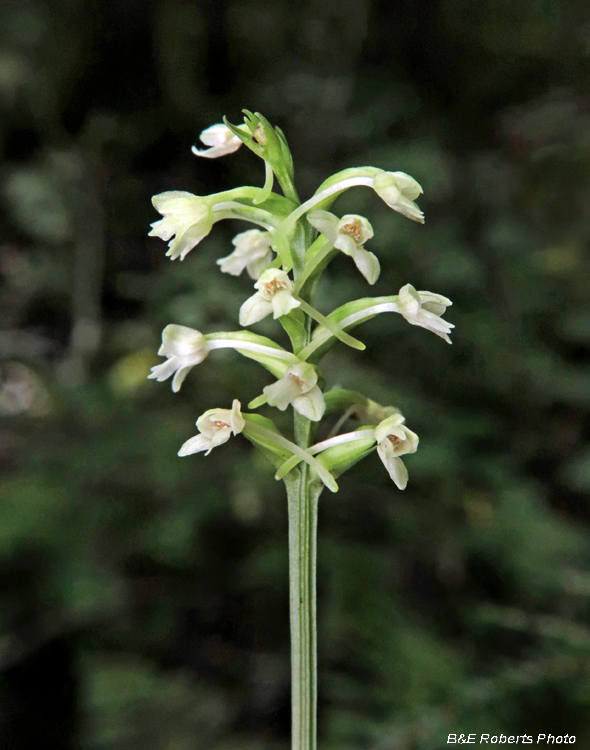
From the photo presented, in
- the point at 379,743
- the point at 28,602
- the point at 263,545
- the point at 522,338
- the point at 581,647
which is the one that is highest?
the point at 522,338

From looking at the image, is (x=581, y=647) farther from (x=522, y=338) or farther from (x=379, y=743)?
(x=522, y=338)

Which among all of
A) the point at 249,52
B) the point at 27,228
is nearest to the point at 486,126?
the point at 249,52

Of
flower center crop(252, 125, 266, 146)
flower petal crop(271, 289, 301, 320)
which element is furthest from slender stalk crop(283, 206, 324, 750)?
flower center crop(252, 125, 266, 146)

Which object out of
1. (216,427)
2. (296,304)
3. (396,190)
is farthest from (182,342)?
(396,190)

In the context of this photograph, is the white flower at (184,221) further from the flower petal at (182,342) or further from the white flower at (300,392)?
the white flower at (300,392)

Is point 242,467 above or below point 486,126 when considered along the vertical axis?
below

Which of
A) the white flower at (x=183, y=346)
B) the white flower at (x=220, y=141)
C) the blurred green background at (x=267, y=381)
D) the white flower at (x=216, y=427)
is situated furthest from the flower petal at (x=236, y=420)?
the blurred green background at (x=267, y=381)
